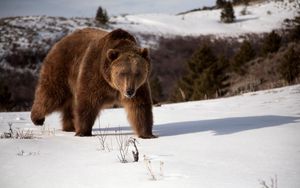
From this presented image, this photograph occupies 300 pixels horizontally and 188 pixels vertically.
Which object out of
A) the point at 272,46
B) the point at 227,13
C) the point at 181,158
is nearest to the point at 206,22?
the point at 227,13

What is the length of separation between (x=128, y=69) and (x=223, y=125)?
1.73 m

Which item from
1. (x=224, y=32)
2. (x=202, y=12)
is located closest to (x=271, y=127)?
(x=224, y=32)

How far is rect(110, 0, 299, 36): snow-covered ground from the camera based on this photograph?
2128 inches

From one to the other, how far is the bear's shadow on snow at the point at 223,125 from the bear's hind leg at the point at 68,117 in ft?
2.52

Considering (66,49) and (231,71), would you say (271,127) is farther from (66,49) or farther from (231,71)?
(231,71)

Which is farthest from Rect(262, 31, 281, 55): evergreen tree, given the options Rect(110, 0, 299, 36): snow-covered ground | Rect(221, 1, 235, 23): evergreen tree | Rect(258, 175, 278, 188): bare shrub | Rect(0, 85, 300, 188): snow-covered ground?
Rect(221, 1, 235, 23): evergreen tree

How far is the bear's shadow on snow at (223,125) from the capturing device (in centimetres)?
635

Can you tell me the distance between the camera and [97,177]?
11.8 feet

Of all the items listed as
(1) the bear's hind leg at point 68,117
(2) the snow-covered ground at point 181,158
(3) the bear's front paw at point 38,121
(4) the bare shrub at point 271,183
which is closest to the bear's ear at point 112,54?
(2) the snow-covered ground at point 181,158

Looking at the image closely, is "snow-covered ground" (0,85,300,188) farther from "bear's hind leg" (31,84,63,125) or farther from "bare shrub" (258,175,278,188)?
"bear's hind leg" (31,84,63,125)

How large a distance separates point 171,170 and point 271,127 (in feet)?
9.26

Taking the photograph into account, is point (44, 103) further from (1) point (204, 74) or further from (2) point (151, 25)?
(2) point (151, 25)

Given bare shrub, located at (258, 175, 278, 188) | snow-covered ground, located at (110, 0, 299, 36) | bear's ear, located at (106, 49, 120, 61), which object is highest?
bear's ear, located at (106, 49, 120, 61)

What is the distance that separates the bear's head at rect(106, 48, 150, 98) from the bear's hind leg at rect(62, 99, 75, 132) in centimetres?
179
